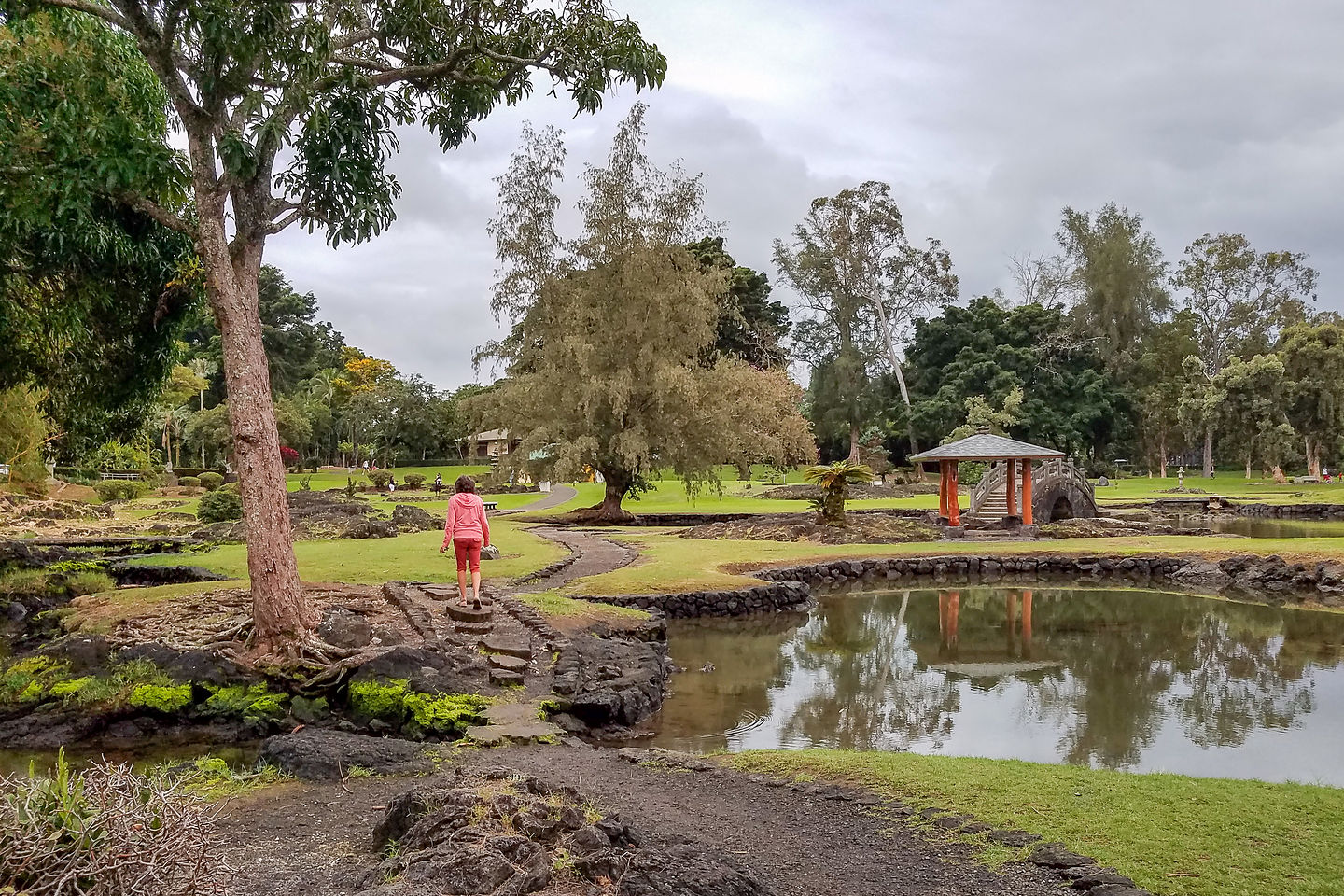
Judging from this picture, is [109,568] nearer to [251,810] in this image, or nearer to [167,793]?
[251,810]

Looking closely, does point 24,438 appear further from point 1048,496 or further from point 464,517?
point 1048,496

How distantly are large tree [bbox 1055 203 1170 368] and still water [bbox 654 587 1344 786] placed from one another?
146 feet

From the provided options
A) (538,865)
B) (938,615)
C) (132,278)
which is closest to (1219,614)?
(938,615)

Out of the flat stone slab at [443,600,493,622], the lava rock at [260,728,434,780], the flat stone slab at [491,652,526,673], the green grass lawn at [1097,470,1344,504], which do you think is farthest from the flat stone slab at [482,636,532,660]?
the green grass lawn at [1097,470,1344,504]

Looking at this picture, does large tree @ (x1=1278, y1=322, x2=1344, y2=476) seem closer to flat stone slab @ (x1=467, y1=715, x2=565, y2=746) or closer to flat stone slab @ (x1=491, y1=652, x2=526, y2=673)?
flat stone slab @ (x1=491, y1=652, x2=526, y2=673)

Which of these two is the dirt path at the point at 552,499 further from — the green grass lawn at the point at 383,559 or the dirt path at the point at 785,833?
the dirt path at the point at 785,833

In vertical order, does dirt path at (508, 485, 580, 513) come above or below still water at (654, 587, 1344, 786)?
above

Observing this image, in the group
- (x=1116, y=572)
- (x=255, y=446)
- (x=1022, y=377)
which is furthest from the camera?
(x=1022, y=377)

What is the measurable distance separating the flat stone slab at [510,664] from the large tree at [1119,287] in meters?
54.3

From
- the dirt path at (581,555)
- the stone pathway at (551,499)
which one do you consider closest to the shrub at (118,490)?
the stone pathway at (551,499)

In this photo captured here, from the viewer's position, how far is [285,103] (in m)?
8.72

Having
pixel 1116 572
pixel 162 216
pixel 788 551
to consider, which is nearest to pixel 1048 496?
pixel 1116 572

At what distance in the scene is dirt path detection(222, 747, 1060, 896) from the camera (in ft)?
14.5

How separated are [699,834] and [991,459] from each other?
80.3 ft
